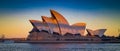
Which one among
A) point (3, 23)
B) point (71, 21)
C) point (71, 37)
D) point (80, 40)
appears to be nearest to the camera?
point (3, 23)

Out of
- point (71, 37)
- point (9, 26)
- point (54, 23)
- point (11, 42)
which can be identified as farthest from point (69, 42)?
point (9, 26)

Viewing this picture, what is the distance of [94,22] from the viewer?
490 inches

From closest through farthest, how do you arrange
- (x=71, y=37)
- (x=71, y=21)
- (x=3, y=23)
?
(x=3, y=23) → (x=71, y=21) → (x=71, y=37)

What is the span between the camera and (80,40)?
14633mm

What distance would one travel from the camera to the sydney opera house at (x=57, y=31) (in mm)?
15016

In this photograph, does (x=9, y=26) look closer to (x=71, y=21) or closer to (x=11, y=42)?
(x=11, y=42)

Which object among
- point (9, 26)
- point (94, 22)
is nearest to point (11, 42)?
point (9, 26)

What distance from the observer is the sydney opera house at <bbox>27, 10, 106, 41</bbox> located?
49.3 feet

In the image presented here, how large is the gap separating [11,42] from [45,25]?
10.0 feet

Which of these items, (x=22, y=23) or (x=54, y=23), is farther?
(x=54, y=23)

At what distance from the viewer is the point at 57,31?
53.4 ft

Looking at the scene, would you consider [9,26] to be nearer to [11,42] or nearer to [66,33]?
[11,42]

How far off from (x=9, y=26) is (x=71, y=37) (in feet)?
14.0

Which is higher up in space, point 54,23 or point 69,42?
point 54,23
